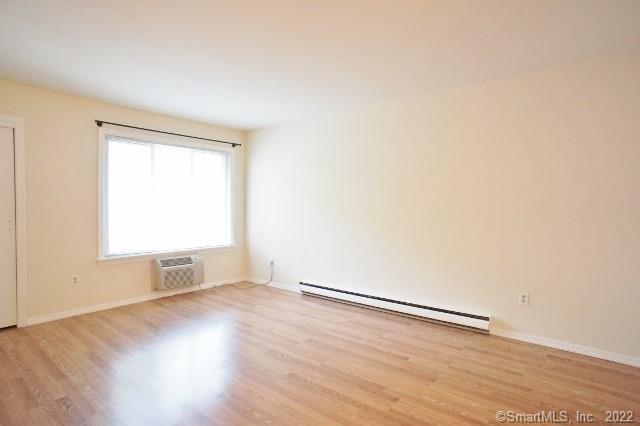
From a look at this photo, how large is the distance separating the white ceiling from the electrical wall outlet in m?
2.07

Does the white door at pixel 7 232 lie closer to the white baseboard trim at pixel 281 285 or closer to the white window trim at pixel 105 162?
the white window trim at pixel 105 162

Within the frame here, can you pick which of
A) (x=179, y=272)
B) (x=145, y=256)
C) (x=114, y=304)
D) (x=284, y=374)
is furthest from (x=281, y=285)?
(x=284, y=374)

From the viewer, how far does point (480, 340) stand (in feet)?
10.4

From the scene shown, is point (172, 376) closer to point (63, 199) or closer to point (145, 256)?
point (145, 256)

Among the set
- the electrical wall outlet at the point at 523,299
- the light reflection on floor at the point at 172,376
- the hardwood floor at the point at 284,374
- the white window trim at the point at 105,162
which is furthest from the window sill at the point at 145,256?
the electrical wall outlet at the point at 523,299

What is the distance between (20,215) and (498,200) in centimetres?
478

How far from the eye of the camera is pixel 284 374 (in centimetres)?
251

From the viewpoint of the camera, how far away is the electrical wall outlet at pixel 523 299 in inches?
123

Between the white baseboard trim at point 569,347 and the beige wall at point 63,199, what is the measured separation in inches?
171

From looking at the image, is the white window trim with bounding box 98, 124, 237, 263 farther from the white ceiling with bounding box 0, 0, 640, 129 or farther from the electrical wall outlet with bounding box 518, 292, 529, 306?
the electrical wall outlet with bounding box 518, 292, 529, 306

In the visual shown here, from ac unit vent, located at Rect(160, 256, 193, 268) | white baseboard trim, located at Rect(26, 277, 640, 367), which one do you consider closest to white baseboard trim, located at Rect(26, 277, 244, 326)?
white baseboard trim, located at Rect(26, 277, 640, 367)

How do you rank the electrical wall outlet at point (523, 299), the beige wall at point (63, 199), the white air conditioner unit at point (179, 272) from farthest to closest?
the white air conditioner unit at point (179, 272) → the beige wall at point (63, 199) → the electrical wall outlet at point (523, 299)

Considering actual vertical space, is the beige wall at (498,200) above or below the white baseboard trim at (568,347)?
above

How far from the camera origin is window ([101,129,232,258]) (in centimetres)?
411
